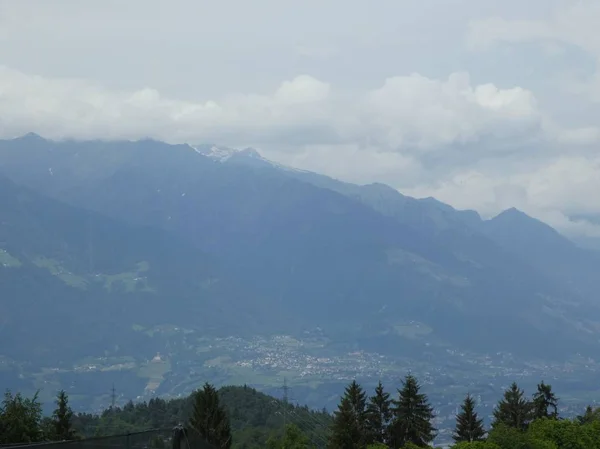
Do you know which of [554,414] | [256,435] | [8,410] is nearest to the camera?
[8,410]

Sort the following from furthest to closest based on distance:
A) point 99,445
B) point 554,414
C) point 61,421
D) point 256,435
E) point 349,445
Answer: point 256,435, point 554,414, point 61,421, point 349,445, point 99,445

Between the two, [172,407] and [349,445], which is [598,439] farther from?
[172,407]

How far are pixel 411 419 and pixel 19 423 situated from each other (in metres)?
38.5

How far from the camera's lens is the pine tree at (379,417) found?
86375mm

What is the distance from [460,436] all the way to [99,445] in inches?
2968

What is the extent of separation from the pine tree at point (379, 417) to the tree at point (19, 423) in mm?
34564

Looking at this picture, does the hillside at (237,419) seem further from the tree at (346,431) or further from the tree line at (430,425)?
the tree at (346,431)

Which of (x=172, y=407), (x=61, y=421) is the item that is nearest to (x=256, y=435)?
(x=172, y=407)

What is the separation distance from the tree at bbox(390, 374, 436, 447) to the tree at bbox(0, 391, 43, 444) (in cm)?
3529

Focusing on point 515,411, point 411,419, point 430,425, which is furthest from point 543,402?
point 411,419

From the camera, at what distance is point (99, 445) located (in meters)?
17.5

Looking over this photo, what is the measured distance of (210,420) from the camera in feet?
272

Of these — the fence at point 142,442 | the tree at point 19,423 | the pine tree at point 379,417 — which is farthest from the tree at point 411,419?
the fence at point 142,442

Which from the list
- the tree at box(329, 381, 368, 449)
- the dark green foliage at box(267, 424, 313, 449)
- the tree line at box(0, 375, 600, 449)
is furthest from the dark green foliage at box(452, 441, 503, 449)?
the dark green foliage at box(267, 424, 313, 449)
